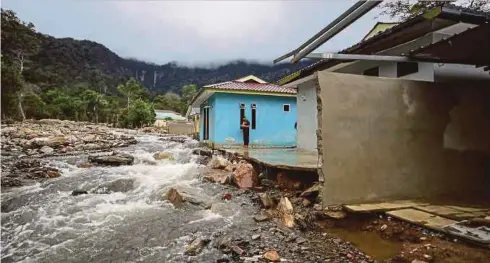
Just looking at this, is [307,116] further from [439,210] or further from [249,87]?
[439,210]

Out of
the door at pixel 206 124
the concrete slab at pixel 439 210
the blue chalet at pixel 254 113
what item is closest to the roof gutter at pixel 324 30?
the concrete slab at pixel 439 210

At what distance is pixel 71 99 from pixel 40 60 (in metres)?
47.1

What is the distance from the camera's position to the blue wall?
14664mm

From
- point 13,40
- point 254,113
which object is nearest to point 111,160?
point 254,113

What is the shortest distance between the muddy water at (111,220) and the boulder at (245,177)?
49 centimetres

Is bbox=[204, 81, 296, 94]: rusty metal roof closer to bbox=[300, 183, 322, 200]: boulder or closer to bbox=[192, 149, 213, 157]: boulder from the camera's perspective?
bbox=[192, 149, 213, 157]: boulder

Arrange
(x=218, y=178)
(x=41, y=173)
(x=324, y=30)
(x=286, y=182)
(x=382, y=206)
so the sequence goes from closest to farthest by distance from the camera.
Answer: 1. (x=324, y=30)
2. (x=382, y=206)
3. (x=286, y=182)
4. (x=218, y=178)
5. (x=41, y=173)

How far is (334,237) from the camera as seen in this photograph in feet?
14.3

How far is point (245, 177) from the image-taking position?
25.2ft

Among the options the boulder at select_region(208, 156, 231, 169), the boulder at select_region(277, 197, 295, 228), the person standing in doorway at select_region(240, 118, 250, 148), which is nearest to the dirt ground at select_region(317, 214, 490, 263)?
the boulder at select_region(277, 197, 295, 228)

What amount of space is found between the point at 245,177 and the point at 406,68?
14.2ft

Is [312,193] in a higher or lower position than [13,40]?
lower

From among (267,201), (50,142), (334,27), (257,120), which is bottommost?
(267,201)

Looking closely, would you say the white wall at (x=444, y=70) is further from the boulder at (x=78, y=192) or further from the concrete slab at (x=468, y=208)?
the boulder at (x=78, y=192)
